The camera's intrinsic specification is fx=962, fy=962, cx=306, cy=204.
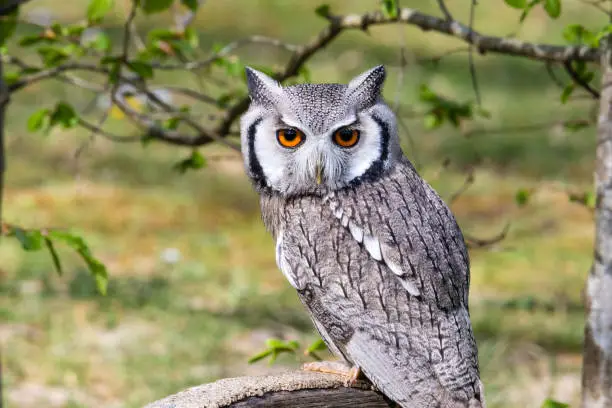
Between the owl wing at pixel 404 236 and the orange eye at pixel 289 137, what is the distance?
190 mm

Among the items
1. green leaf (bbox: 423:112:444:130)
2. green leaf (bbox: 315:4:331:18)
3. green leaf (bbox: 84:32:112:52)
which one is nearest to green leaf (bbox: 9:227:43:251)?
green leaf (bbox: 84:32:112:52)

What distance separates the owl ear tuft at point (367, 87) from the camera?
252cm

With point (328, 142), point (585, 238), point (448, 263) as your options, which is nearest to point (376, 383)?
point (448, 263)

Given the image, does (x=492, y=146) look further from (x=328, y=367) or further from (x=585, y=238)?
(x=328, y=367)

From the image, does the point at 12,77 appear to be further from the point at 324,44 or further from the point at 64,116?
the point at 324,44

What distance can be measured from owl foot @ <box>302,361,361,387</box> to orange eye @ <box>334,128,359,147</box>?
61 cm

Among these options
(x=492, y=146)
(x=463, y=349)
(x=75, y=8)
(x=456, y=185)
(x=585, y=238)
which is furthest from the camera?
(x=75, y=8)

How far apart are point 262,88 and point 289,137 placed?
16 cm

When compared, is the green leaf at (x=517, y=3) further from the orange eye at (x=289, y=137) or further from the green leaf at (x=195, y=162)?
the green leaf at (x=195, y=162)

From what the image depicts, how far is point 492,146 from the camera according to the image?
401 inches

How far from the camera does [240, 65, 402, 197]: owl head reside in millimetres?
2467

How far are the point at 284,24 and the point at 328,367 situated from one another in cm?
1372

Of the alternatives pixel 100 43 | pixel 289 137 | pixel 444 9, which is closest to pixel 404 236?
pixel 289 137

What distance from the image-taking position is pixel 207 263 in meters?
6.77
